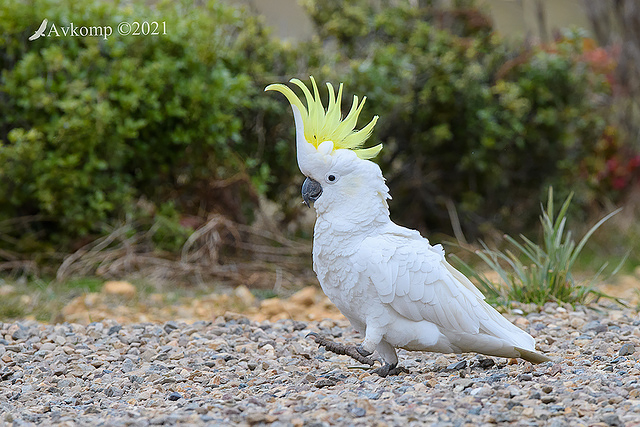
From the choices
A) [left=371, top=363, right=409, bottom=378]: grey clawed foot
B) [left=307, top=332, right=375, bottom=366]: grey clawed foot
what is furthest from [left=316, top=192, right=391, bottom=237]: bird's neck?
[left=371, top=363, right=409, bottom=378]: grey clawed foot

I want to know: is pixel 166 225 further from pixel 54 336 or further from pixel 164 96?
pixel 54 336

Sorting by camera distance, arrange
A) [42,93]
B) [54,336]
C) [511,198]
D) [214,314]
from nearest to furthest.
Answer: [54,336] → [214,314] → [42,93] → [511,198]

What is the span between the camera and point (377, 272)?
2775 mm

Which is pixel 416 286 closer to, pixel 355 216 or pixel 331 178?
pixel 355 216

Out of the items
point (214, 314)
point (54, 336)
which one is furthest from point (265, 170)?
point (54, 336)

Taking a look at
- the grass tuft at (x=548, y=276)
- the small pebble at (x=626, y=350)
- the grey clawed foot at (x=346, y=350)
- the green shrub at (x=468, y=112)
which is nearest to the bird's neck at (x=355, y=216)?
the grey clawed foot at (x=346, y=350)

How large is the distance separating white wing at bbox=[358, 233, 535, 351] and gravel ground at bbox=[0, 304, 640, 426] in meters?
0.20

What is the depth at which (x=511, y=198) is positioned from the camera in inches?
307

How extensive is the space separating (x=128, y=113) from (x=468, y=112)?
→ 3494mm

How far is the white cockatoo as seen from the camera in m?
2.81

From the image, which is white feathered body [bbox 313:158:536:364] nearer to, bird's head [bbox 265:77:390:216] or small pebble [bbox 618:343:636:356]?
bird's head [bbox 265:77:390:216]

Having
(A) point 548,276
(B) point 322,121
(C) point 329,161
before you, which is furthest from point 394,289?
(A) point 548,276

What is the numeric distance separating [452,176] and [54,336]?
4.92m

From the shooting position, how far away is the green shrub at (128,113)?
562cm
